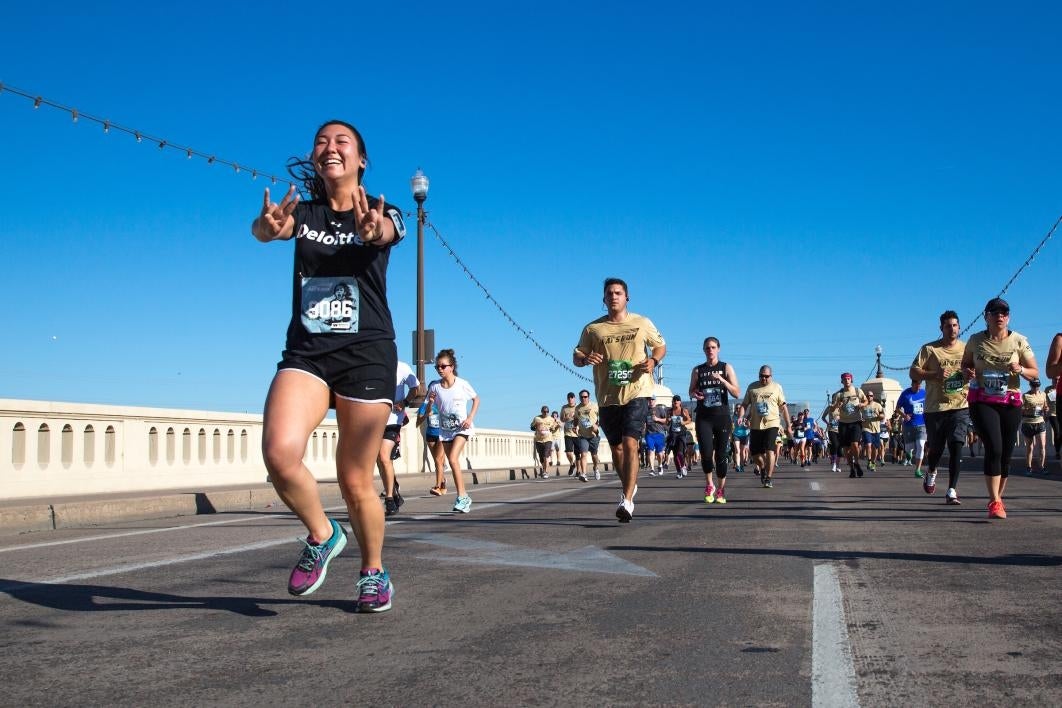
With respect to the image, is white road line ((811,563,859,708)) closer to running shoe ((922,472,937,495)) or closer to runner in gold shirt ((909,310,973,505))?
runner in gold shirt ((909,310,973,505))

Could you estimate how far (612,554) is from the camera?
6.71 metres

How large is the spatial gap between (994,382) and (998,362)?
0.18m

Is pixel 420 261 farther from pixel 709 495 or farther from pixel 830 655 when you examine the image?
pixel 830 655

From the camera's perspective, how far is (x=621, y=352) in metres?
9.44

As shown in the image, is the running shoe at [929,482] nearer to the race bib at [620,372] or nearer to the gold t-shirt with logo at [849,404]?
the race bib at [620,372]

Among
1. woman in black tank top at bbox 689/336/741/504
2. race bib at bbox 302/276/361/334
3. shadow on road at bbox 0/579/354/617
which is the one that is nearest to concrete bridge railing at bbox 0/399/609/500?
woman in black tank top at bbox 689/336/741/504

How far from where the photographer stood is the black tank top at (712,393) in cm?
1302

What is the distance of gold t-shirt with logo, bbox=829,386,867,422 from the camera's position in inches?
843

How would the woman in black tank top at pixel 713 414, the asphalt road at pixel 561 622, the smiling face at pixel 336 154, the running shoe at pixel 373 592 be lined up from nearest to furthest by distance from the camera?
the asphalt road at pixel 561 622
the running shoe at pixel 373 592
the smiling face at pixel 336 154
the woman in black tank top at pixel 713 414

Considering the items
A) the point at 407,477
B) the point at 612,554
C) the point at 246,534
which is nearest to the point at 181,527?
the point at 246,534

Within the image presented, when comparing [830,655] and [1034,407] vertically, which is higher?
[1034,407]

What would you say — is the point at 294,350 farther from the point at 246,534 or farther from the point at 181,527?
the point at 181,527

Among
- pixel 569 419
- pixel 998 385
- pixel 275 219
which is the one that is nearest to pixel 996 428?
pixel 998 385

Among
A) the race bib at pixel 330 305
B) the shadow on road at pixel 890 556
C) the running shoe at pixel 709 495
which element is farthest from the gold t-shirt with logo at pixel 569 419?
the race bib at pixel 330 305
